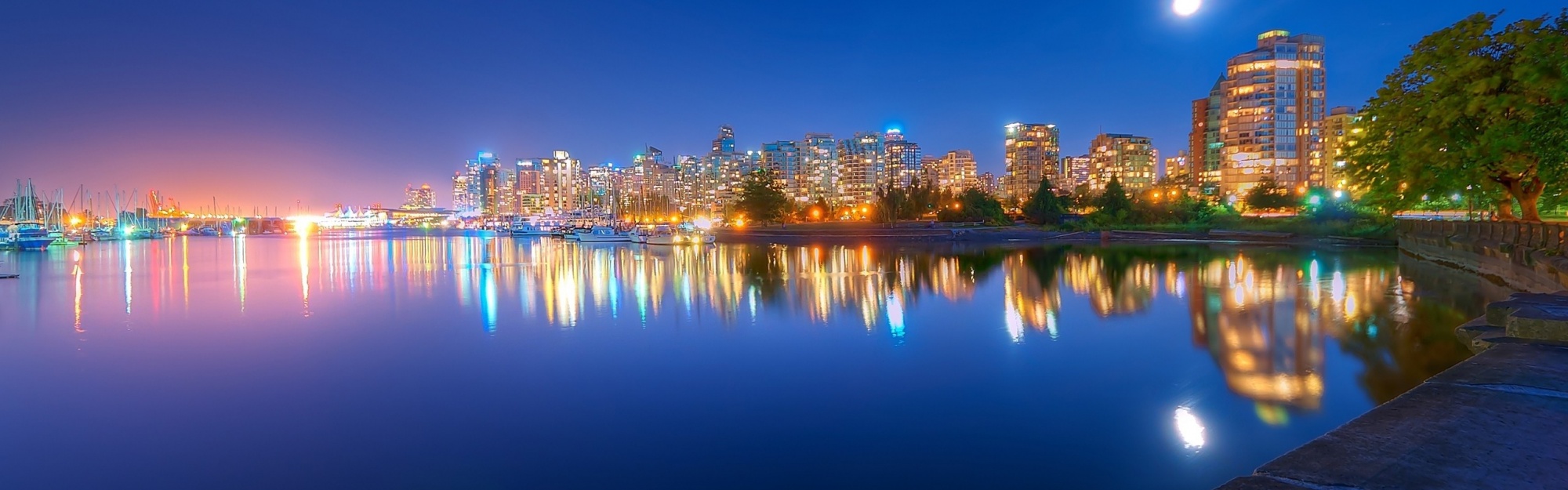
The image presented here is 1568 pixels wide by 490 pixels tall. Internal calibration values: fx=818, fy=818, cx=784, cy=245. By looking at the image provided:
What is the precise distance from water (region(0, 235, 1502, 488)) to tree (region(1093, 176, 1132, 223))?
4603 cm

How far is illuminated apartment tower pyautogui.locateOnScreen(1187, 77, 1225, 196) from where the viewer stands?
14012 centimetres

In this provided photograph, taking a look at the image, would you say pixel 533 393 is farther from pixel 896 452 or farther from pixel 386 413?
pixel 896 452

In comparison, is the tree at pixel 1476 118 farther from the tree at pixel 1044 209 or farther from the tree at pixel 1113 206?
the tree at pixel 1044 209

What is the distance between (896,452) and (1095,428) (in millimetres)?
2184

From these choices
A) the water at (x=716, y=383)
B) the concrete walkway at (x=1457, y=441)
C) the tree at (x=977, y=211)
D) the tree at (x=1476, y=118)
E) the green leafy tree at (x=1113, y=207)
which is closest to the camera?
the concrete walkway at (x=1457, y=441)

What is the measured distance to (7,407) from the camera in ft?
32.2

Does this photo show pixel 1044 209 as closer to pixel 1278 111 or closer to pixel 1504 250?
pixel 1504 250

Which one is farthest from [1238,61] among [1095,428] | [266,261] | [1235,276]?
[1095,428]

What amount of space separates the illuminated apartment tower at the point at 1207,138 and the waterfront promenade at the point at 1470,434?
13915 centimetres

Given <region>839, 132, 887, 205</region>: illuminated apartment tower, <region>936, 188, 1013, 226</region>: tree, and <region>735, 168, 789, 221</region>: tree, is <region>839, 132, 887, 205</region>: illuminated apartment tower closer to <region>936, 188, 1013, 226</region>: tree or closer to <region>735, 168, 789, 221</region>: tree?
<region>735, 168, 789, 221</region>: tree

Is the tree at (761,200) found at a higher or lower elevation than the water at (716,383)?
higher

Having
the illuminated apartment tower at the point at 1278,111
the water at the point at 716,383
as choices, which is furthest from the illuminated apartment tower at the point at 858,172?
the water at the point at 716,383

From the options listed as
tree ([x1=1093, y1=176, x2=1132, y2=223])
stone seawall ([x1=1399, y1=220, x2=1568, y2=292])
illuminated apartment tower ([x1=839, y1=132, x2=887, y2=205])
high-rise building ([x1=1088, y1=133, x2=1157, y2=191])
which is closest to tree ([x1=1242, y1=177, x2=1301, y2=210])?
tree ([x1=1093, y1=176, x2=1132, y2=223])

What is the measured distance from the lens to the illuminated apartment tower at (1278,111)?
11875cm
